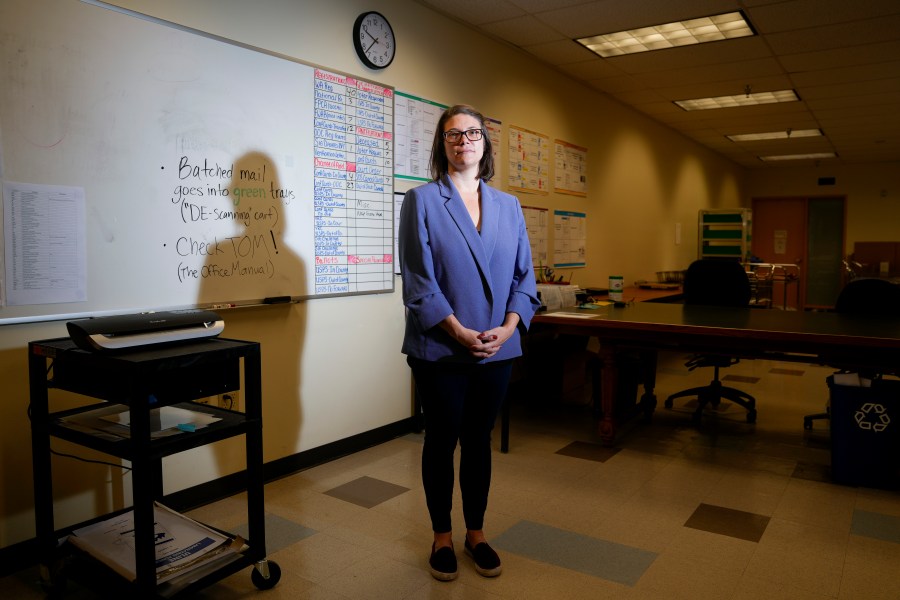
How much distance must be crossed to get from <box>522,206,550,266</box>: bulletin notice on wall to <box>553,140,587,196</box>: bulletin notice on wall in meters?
0.34

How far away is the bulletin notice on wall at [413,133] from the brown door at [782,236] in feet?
28.9

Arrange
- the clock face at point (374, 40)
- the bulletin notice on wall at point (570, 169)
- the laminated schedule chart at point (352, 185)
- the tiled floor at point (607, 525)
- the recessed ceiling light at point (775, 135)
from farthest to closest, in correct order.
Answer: the recessed ceiling light at point (775, 135), the bulletin notice on wall at point (570, 169), the clock face at point (374, 40), the laminated schedule chart at point (352, 185), the tiled floor at point (607, 525)

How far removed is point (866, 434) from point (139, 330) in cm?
308

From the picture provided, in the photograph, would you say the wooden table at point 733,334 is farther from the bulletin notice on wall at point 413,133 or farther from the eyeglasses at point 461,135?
the eyeglasses at point 461,135

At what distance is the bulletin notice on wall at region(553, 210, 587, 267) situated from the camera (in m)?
5.31

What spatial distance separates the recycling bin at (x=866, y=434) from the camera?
2.99m

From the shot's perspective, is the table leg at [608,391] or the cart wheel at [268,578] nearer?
the cart wheel at [268,578]

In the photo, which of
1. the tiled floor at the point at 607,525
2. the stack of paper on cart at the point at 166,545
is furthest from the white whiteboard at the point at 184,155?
the tiled floor at the point at 607,525

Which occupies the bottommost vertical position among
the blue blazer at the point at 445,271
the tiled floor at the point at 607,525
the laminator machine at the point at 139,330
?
the tiled floor at the point at 607,525

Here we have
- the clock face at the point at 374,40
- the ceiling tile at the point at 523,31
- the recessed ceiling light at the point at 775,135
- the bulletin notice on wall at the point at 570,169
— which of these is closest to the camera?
the clock face at the point at 374,40

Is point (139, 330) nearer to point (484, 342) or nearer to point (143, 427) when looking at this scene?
point (143, 427)

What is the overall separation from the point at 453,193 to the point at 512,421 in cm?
241

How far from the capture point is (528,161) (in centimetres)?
485

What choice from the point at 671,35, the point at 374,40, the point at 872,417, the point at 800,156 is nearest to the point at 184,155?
the point at 374,40
